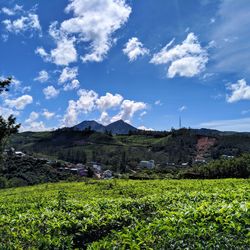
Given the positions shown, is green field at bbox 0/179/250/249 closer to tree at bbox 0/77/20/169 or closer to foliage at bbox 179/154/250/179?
tree at bbox 0/77/20/169

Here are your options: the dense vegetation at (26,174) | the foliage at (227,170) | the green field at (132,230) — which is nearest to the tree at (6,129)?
the green field at (132,230)

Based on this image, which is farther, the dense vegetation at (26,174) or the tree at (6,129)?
the dense vegetation at (26,174)

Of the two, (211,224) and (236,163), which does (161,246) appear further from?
(236,163)

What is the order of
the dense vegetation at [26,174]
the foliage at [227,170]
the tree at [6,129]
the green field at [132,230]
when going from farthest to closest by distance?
the dense vegetation at [26,174], the foliage at [227,170], the tree at [6,129], the green field at [132,230]

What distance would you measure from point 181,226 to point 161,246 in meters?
0.87

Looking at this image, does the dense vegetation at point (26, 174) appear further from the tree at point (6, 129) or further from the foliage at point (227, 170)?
the tree at point (6, 129)

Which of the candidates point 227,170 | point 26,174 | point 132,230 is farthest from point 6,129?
point 26,174

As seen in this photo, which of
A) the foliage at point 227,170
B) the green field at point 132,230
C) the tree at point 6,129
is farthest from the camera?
the foliage at point 227,170

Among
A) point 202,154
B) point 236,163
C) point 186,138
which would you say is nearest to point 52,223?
point 236,163

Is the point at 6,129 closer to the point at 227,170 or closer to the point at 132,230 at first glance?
the point at 132,230

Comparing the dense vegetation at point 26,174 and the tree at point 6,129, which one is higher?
the tree at point 6,129

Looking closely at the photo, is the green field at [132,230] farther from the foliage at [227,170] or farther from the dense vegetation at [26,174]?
the dense vegetation at [26,174]

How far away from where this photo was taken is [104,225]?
954cm

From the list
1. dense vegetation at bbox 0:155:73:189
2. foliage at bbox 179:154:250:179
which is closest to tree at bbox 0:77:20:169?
foliage at bbox 179:154:250:179
